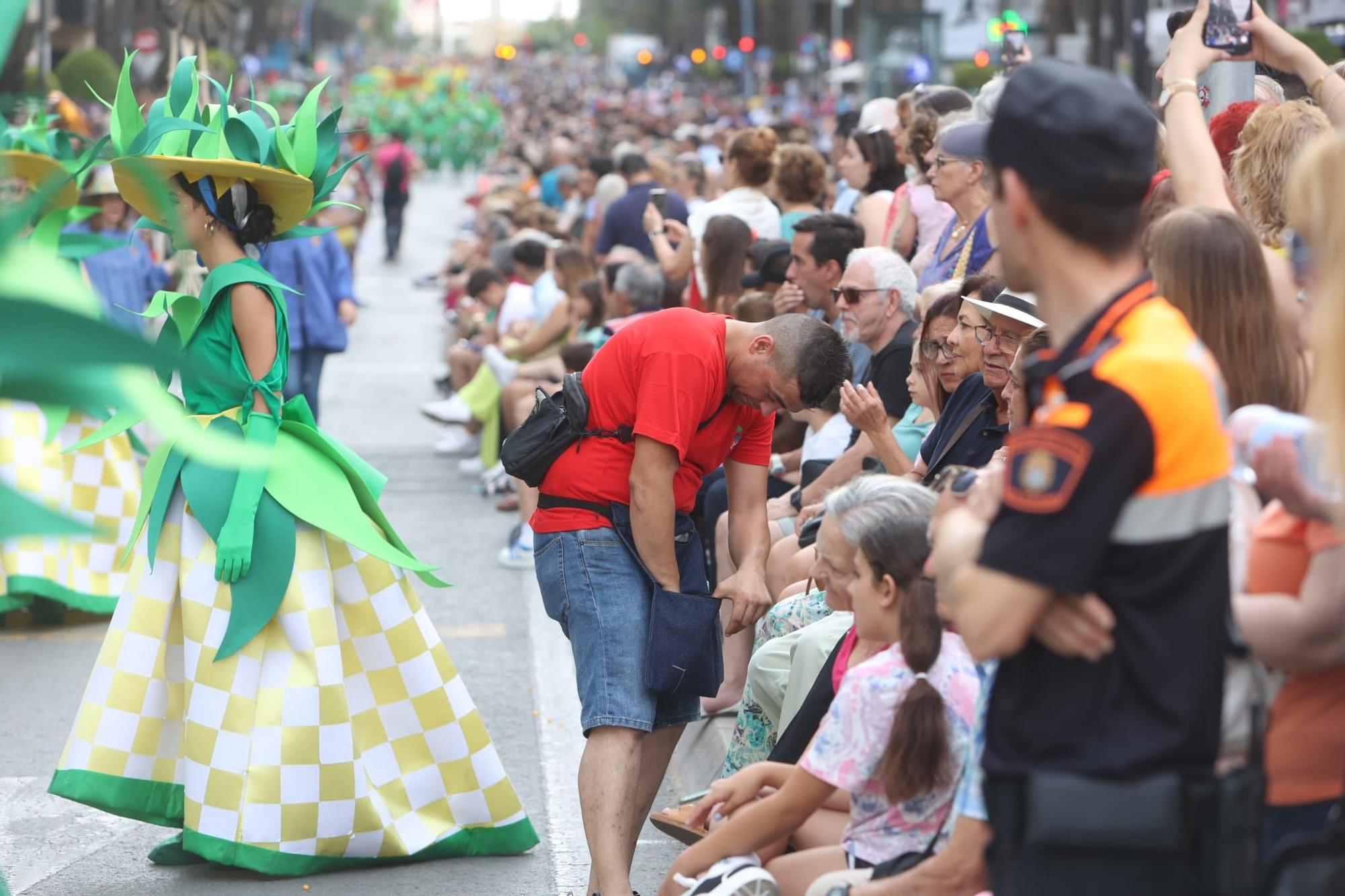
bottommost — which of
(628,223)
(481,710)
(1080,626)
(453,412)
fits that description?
(453,412)

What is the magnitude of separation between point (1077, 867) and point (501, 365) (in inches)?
348

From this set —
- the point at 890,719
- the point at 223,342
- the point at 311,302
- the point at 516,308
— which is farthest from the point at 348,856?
the point at 516,308

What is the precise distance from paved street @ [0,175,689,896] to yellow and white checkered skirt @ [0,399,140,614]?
0.19 metres

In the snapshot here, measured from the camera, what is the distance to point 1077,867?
2.40 metres

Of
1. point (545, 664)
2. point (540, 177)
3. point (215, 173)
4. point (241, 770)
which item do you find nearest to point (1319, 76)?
point (215, 173)

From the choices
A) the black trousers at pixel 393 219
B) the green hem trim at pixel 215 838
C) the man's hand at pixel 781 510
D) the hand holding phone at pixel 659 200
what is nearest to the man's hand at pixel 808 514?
the man's hand at pixel 781 510

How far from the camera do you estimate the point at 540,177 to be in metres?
22.5

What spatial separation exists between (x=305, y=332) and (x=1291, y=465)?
919 centimetres

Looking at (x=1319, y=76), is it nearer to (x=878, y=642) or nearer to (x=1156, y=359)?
(x=878, y=642)

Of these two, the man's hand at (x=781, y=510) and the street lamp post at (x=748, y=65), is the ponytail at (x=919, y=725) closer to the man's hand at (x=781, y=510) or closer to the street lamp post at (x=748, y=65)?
the man's hand at (x=781, y=510)

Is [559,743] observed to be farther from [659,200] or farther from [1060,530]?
[659,200]

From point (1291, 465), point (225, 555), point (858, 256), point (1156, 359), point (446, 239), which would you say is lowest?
point (446, 239)

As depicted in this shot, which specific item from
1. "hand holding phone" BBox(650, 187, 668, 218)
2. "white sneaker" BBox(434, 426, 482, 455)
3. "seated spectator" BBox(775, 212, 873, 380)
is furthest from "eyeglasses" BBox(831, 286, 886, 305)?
"white sneaker" BBox(434, 426, 482, 455)

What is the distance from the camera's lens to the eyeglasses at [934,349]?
217 inches
